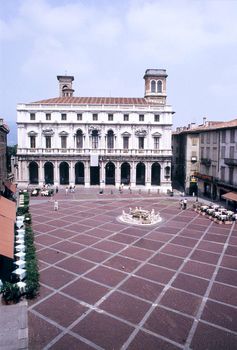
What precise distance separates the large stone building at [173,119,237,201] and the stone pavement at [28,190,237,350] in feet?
41.1

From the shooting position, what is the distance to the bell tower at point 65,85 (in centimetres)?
7662

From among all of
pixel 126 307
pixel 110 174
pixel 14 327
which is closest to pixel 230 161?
pixel 110 174

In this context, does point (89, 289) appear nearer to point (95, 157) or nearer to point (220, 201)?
point (220, 201)

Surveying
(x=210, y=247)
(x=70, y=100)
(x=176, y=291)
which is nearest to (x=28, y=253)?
(x=176, y=291)

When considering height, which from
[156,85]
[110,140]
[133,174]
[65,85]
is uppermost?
[65,85]

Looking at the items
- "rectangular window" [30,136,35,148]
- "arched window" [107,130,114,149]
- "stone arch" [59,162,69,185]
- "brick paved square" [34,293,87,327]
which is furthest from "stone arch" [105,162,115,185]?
"brick paved square" [34,293,87,327]

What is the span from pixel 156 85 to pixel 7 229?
2271 inches

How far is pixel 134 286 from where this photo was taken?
16.4 metres

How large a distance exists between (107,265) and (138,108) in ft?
137

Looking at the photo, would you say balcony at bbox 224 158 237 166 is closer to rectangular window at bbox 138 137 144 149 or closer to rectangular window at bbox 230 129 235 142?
rectangular window at bbox 230 129 235 142

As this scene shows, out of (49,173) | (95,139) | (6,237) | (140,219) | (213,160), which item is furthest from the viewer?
(49,173)

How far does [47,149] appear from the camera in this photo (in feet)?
181

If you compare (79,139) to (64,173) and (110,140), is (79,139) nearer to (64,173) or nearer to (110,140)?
(110,140)

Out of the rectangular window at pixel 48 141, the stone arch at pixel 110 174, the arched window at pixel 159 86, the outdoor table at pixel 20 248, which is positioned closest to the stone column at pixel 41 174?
the rectangular window at pixel 48 141
